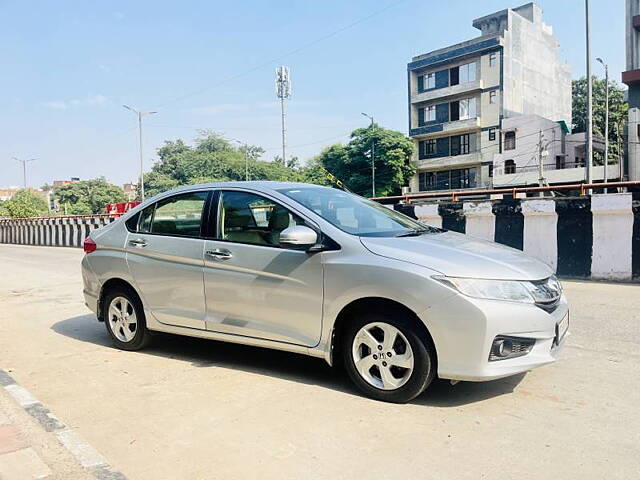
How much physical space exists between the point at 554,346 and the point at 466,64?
4897 cm

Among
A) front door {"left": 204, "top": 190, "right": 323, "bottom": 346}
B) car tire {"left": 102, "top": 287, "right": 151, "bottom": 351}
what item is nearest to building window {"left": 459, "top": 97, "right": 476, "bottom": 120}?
car tire {"left": 102, "top": 287, "right": 151, "bottom": 351}

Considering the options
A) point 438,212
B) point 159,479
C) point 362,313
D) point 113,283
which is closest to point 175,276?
point 113,283

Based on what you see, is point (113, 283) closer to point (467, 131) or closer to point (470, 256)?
point (470, 256)

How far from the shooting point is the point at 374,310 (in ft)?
12.1

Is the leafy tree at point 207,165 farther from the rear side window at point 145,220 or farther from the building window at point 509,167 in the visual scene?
the rear side window at point 145,220

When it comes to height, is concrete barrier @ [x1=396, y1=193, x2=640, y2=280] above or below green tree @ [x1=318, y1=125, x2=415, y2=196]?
below

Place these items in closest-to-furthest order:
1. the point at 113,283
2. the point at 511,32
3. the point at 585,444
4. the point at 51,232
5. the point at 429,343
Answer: the point at 585,444 → the point at 429,343 → the point at 113,283 → the point at 51,232 → the point at 511,32

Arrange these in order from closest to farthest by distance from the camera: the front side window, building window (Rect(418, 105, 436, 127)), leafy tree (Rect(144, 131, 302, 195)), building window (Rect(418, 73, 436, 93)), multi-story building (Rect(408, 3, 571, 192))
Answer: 1. the front side window
2. multi-story building (Rect(408, 3, 571, 192))
3. building window (Rect(418, 73, 436, 93))
4. building window (Rect(418, 105, 436, 127))
5. leafy tree (Rect(144, 131, 302, 195))

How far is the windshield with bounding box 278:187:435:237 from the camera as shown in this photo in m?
4.13

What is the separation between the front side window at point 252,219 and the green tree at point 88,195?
9504cm

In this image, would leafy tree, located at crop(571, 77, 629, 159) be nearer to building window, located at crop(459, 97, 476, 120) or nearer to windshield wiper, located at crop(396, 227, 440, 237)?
building window, located at crop(459, 97, 476, 120)

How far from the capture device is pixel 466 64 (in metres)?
48.7

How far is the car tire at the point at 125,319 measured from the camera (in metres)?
5.08

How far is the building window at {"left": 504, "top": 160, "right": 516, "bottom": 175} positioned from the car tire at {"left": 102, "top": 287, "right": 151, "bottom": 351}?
4496 centimetres
